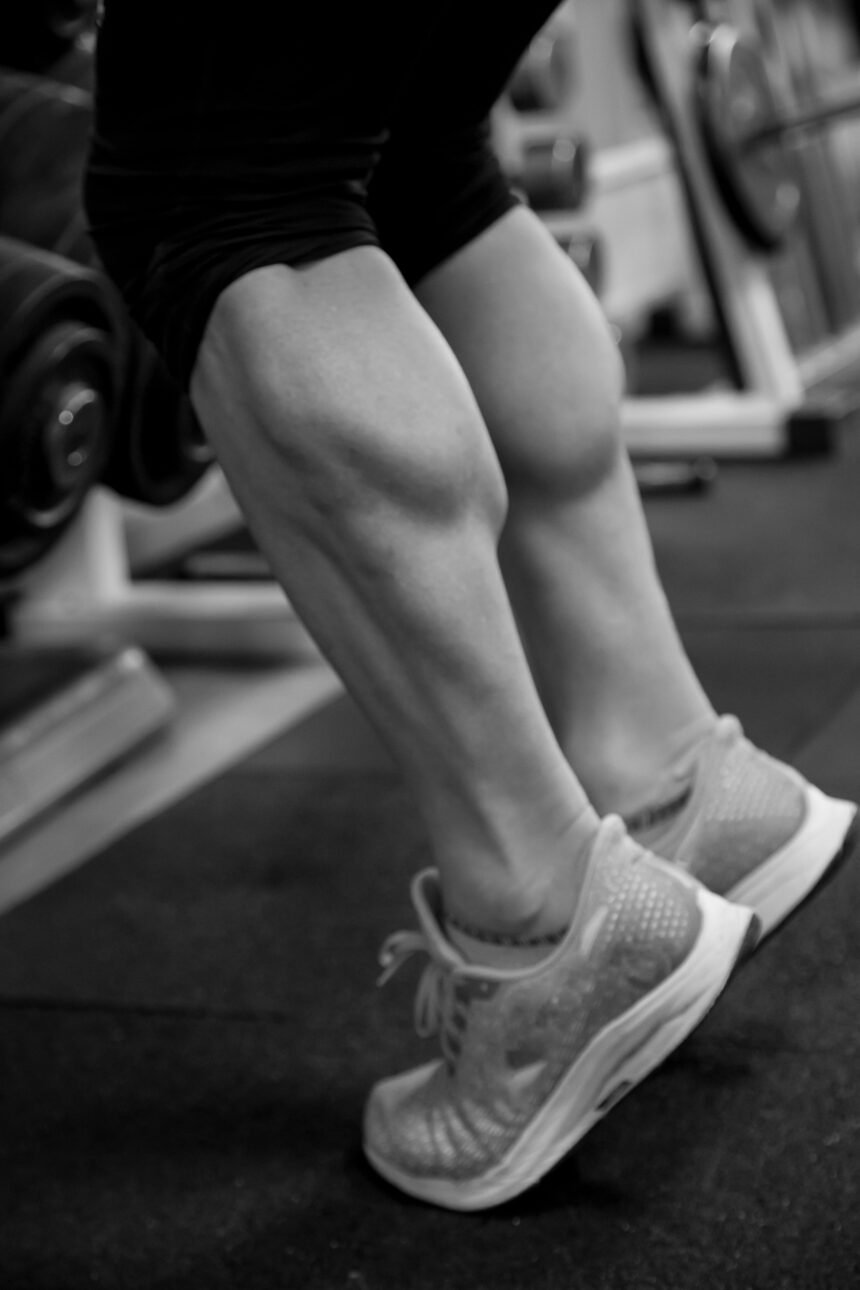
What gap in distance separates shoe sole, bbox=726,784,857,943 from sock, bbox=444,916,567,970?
0.43 ft

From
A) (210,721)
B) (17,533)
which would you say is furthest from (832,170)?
(17,533)

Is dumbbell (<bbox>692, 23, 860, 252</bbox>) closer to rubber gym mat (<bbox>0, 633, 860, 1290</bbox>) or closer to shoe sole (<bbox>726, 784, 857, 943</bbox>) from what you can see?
rubber gym mat (<bbox>0, 633, 860, 1290</bbox>)

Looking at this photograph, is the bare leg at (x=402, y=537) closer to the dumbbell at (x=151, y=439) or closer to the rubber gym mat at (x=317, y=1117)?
the rubber gym mat at (x=317, y=1117)

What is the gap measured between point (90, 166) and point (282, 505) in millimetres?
190

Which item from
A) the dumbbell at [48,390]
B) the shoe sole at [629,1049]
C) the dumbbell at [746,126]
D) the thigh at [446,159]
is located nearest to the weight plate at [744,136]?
the dumbbell at [746,126]

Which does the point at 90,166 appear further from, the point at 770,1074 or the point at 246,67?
the point at 770,1074

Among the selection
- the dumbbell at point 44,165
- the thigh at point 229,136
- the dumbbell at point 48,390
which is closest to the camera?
the thigh at point 229,136

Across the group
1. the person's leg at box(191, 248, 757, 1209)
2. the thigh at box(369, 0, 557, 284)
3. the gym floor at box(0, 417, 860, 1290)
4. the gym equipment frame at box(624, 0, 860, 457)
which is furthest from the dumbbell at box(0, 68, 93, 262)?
the gym equipment frame at box(624, 0, 860, 457)

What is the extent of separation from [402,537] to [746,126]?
246cm

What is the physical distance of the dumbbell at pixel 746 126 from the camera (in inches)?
114

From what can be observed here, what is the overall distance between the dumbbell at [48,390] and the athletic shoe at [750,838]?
71 cm

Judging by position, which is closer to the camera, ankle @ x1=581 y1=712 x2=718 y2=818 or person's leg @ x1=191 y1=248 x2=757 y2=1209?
person's leg @ x1=191 y1=248 x2=757 y2=1209

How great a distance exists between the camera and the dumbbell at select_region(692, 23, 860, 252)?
114 inches

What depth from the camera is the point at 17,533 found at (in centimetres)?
141
